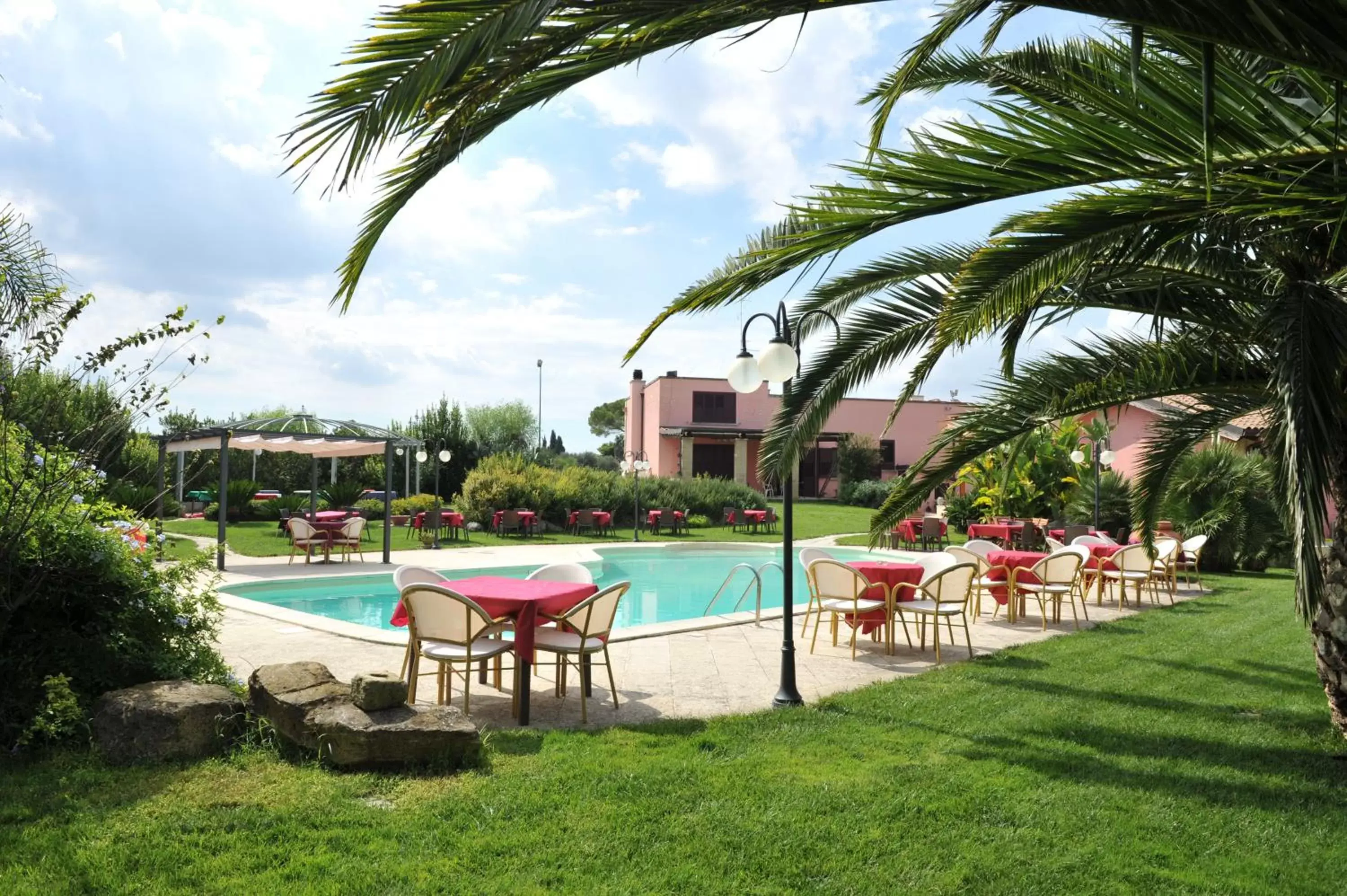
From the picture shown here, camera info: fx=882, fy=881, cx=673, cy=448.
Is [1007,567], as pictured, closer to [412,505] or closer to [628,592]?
[628,592]

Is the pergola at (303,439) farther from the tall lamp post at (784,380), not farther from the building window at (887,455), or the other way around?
the building window at (887,455)

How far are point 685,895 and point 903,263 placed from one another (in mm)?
4243

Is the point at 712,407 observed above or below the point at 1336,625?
above

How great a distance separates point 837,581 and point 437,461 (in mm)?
22503

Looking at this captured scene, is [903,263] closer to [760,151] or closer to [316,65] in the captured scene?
[760,151]

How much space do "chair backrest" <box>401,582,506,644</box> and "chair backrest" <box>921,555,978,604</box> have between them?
3907 millimetres

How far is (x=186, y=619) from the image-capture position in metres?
5.08

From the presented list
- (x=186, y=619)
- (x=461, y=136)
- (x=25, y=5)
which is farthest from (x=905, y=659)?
(x=25, y=5)

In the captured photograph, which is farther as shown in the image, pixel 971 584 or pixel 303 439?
pixel 303 439

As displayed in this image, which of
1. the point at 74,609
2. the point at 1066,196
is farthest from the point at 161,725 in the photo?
the point at 1066,196

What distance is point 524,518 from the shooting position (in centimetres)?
2133

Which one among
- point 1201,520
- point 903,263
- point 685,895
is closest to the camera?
point 685,895

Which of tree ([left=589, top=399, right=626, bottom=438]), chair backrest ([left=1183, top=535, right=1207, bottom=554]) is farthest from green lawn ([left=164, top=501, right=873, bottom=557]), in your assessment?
tree ([left=589, top=399, right=626, bottom=438])

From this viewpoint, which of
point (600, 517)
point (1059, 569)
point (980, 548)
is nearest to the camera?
point (1059, 569)
